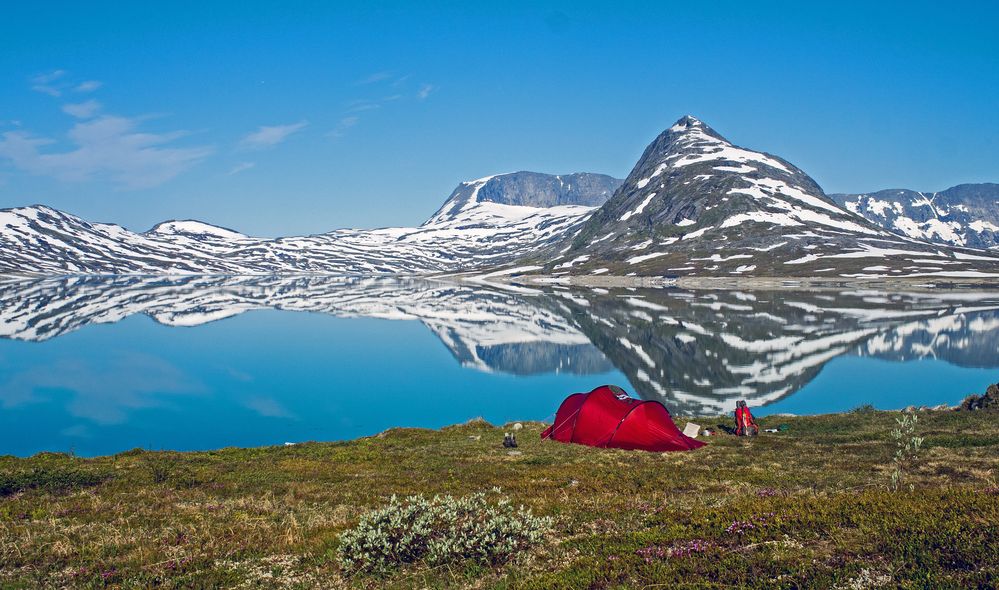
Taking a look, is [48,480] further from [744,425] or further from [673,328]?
[673,328]

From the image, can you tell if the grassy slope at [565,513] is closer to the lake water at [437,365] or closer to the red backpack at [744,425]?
the red backpack at [744,425]

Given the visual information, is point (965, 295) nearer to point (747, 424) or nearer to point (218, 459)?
point (747, 424)

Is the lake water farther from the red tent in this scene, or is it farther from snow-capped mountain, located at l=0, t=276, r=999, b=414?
the red tent

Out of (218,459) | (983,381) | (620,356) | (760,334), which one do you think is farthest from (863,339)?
(218,459)

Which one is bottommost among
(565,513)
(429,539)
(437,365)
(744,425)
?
(437,365)

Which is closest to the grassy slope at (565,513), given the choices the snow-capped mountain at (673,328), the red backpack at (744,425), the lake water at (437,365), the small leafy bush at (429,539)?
the small leafy bush at (429,539)

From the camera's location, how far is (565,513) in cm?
1628

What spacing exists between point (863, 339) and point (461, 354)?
51.9m

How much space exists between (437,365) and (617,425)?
48706 mm

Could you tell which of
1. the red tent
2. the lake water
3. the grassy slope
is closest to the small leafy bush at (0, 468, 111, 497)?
the grassy slope

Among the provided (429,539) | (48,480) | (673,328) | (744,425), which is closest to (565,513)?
(429,539)

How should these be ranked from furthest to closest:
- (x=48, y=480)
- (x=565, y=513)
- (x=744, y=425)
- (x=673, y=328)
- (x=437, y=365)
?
(x=673, y=328) < (x=437, y=365) < (x=744, y=425) < (x=48, y=480) < (x=565, y=513)

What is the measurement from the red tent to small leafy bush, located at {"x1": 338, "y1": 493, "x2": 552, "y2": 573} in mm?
17605

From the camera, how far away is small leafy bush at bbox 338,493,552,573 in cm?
1267
